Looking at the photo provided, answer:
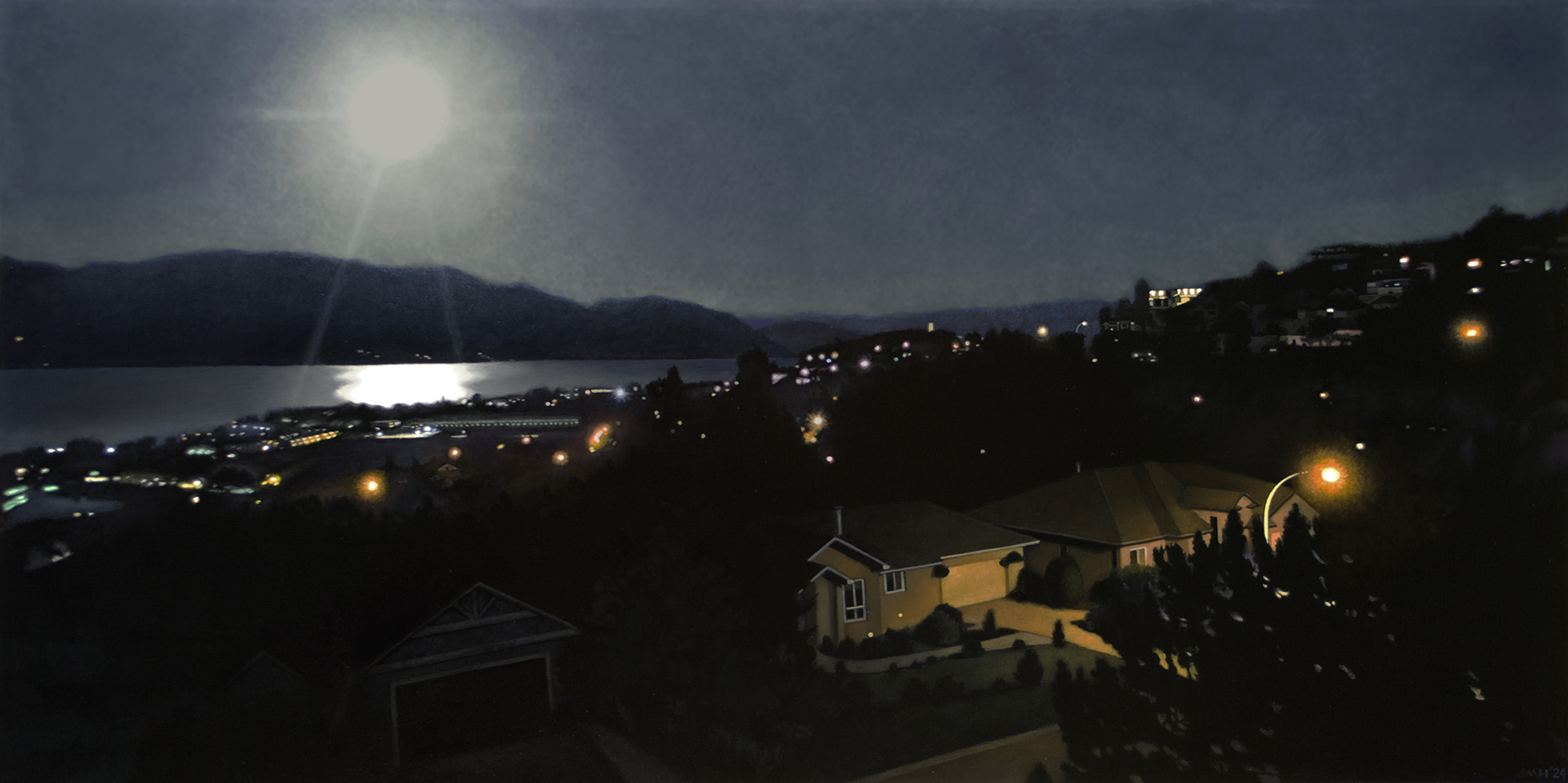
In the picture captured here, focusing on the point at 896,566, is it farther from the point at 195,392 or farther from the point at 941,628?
the point at 195,392

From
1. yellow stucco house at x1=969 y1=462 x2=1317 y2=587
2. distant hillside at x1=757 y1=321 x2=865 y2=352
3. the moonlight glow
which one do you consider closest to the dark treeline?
yellow stucco house at x1=969 y1=462 x2=1317 y2=587

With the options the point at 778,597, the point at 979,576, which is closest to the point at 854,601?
the point at 778,597

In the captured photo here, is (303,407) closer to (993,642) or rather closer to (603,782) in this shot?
(603,782)

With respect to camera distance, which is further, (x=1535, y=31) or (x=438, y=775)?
(x=1535, y=31)

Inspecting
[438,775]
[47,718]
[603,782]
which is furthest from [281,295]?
[603,782]

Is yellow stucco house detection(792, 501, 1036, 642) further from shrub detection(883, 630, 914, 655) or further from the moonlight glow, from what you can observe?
the moonlight glow

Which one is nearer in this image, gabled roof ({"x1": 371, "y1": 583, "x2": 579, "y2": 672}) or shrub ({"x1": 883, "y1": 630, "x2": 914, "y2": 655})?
gabled roof ({"x1": 371, "y1": 583, "x2": 579, "y2": 672})
